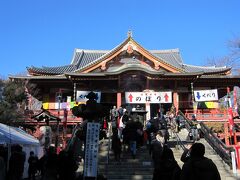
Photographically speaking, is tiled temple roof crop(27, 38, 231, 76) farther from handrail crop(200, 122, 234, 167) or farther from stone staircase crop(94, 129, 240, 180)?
stone staircase crop(94, 129, 240, 180)

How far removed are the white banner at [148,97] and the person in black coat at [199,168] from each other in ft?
64.1

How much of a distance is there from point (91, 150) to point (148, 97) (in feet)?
52.2

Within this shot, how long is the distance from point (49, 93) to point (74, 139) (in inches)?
585

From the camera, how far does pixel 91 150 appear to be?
8.33 m

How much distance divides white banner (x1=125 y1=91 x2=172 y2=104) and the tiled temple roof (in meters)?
3.01

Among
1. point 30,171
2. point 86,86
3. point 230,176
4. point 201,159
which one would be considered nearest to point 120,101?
point 86,86

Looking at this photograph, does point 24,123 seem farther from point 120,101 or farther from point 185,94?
point 185,94

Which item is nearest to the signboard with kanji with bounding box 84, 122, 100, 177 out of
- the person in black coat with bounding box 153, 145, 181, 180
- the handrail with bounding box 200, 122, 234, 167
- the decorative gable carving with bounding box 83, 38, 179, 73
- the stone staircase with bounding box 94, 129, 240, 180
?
the person in black coat with bounding box 153, 145, 181, 180

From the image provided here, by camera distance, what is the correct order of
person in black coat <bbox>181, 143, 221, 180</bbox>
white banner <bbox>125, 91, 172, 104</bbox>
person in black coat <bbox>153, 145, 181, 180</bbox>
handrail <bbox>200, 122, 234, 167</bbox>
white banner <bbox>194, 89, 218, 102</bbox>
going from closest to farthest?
person in black coat <bbox>181, 143, 221, 180</bbox>, person in black coat <bbox>153, 145, 181, 180</bbox>, handrail <bbox>200, 122, 234, 167</bbox>, white banner <bbox>125, 91, 172, 104</bbox>, white banner <bbox>194, 89, 218, 102</bbox>

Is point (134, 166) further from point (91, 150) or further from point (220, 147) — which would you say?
point (91, 150)

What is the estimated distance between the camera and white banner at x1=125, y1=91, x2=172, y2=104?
23969mm

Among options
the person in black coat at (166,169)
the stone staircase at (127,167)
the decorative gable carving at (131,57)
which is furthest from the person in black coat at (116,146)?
the decorative gable carving at (131,57)

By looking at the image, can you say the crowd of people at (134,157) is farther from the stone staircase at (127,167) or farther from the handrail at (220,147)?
the handrail at (220,147)

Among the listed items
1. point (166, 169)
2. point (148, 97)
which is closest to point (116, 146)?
point (166, 169)
